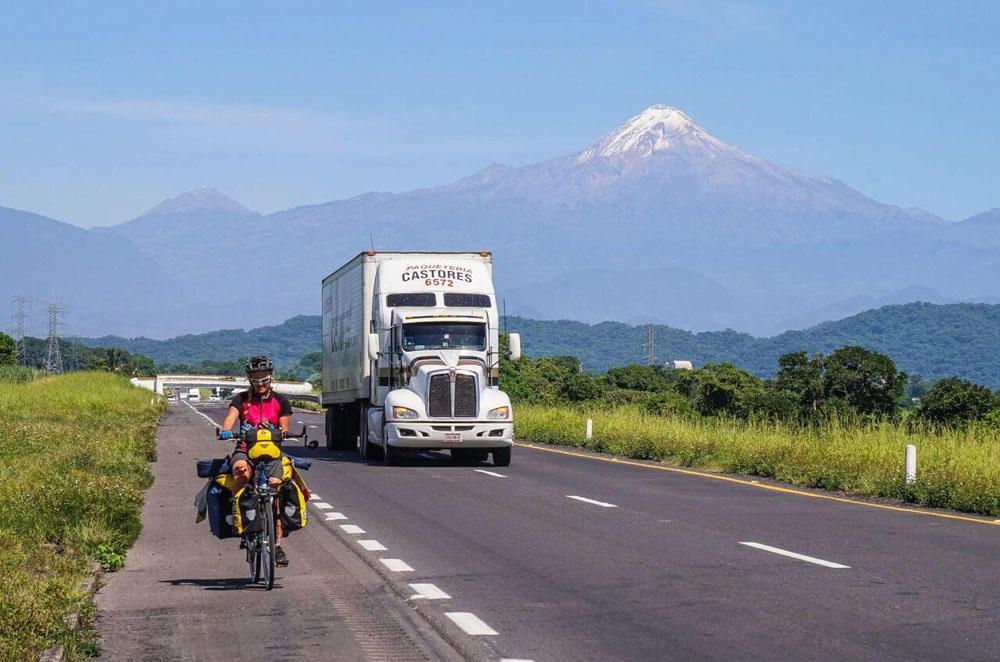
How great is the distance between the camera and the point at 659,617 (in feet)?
34.0

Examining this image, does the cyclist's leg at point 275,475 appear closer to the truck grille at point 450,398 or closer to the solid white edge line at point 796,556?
the solid white edge line at point 796,556

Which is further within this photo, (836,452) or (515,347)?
(515,347)

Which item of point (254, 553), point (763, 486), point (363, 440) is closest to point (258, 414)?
point (254, 553)

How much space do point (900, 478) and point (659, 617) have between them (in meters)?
12.1

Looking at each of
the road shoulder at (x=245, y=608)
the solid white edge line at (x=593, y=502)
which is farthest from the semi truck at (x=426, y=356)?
the road shoulder at (x=245, y=608)

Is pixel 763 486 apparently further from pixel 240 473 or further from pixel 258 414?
pixel 240 473

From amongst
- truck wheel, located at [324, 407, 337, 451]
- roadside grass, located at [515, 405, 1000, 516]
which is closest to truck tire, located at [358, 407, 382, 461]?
truck wheel, located at [324, 407, 337, 451]

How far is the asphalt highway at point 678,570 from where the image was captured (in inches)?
373

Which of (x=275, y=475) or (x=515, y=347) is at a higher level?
(x=515, y=347)

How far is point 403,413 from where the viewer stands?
29.1 metres

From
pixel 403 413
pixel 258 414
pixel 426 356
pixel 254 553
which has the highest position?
pixel 426 356

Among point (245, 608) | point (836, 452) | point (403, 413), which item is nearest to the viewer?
point (245, 608)

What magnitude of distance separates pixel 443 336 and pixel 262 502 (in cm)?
1874

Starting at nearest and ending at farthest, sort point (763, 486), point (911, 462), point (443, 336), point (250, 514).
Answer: point (250, 514)
point (911, 462)
point (763, 486)
point (443, 336)
